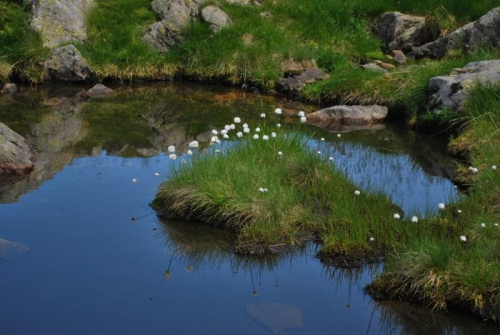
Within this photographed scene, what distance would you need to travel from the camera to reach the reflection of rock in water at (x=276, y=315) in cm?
717

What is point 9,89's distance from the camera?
17.7 meters

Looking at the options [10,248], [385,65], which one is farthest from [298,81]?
[10,248]

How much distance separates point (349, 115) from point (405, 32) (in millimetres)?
6223

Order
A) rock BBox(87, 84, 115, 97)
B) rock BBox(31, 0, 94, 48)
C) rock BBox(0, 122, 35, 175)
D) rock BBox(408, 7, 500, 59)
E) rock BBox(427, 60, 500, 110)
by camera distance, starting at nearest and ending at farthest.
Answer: rock BBox(0, 122, 35, 175), rock BBox(427, 60, 500, 110), rock BBox(87, 84, 115, 97), rock BBox(408, 7, 500, 59), rock BBox(31, 0, 94, 48)

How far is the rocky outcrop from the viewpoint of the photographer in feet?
65.0

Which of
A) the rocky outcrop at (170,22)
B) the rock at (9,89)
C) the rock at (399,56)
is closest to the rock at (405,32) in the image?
the rock at (399,56)

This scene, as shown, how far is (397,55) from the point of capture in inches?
788

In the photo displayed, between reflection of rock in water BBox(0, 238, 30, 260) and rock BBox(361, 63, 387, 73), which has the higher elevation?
rock BBox(361, 63, 387, 73)

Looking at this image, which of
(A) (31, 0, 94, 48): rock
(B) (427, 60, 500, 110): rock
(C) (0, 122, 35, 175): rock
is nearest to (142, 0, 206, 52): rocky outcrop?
(A) (31, 0, 94, 48): rock

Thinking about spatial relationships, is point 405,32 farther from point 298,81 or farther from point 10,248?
point 10,248

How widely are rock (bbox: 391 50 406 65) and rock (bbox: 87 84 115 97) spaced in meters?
7.65

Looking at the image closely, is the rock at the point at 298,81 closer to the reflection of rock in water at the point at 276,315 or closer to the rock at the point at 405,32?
the rock at the point at 405,32

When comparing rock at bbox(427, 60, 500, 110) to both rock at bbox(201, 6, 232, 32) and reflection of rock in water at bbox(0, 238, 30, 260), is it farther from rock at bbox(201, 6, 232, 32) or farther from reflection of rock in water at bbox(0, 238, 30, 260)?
reflection of rock in water at bbox(0, 238, 30, 260)

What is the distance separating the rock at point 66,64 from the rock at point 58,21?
1.92 feet
